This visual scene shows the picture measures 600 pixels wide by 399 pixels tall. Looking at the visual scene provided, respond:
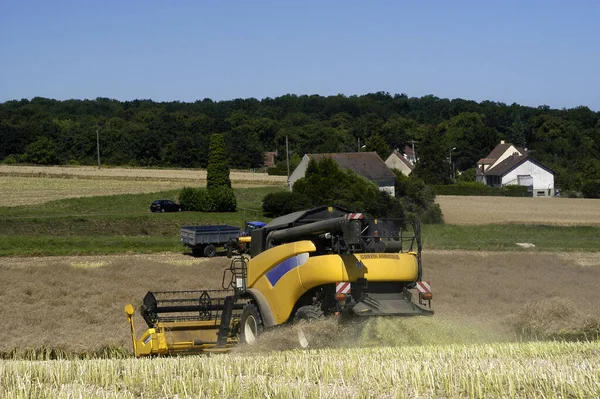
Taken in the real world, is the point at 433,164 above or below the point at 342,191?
below

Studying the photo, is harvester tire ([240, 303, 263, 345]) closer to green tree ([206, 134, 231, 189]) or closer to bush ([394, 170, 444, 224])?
bush ([394, 170, 444, 224])

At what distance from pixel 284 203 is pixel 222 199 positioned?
18.2ft

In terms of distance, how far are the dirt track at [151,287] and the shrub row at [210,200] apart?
24.3 m


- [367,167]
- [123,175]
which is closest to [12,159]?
[123,175]

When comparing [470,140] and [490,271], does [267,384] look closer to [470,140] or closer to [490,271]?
[490,271]

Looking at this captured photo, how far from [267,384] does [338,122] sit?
177805 mm

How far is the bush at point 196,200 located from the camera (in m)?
64.3

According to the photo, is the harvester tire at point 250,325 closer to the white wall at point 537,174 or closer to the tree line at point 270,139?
the tree line at point 270,139

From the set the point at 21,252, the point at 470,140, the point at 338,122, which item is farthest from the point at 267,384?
the point at 338,122

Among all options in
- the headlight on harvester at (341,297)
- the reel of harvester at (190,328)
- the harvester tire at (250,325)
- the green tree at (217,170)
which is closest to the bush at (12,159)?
the green tree at (217,170)

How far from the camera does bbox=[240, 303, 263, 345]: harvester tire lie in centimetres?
1564

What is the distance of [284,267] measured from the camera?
15297 millimetres

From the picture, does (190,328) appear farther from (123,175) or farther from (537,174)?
(537,174)

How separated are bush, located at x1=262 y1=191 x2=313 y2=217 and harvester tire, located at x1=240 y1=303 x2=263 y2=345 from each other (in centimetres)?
4244
